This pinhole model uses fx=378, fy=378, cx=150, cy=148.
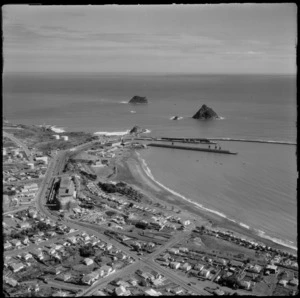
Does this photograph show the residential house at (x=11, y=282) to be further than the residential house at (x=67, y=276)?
No

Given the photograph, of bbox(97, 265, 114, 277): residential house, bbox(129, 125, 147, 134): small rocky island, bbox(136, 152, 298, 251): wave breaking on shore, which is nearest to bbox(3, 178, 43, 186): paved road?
bbox(136, 152, 298, 251): wave breaking on shore

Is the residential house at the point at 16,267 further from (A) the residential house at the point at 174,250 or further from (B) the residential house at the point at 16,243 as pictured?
(A) the residential house at the point at 174,250

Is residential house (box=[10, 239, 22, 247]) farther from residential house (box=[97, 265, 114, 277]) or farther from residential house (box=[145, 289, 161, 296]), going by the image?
residential house (box=[145, 289, 161, 296])

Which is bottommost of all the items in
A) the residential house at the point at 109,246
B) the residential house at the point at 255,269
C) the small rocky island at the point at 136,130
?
the residential house at the point at 255,269

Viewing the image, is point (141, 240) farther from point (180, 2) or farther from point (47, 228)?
point (180, 2)

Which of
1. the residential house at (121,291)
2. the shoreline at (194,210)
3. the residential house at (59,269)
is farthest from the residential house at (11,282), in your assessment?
the shoreline at (194,210)

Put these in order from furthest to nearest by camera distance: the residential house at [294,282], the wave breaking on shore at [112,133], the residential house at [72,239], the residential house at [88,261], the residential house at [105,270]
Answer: the wave breaking on shore at [112,133], the residential house at [72,239], the residential house at [88,261], the residential house at [105,270], the residential house at [294,282]

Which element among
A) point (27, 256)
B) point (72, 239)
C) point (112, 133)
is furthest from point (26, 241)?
point (112, 133)

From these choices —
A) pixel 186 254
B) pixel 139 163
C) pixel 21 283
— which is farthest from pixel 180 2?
pixel 139 163
